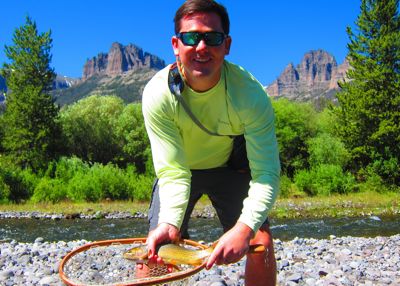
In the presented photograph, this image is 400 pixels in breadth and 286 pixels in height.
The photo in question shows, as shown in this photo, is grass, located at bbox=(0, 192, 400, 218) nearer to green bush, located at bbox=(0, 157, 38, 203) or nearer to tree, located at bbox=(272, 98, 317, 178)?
green bush, located at bbox=(0, 157, 38, 203)

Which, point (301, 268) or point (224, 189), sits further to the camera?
point (301, 268)

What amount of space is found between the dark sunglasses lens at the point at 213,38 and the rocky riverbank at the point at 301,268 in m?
4.16

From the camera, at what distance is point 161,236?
3.12 metres

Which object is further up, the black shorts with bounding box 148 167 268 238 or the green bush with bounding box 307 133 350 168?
the green bush with bounding box 307 133 350 168

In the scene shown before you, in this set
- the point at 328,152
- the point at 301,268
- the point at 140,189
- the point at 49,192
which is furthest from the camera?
the point at 328,152

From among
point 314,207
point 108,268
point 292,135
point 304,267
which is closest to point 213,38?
point 108,268

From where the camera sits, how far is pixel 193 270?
2.55 meters

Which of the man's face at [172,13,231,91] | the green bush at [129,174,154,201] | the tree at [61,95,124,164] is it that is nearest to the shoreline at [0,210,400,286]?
the man's face at [172,13,231,91]

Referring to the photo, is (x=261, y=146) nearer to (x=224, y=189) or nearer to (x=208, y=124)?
(x=208, y=124)

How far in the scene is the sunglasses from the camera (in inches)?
129

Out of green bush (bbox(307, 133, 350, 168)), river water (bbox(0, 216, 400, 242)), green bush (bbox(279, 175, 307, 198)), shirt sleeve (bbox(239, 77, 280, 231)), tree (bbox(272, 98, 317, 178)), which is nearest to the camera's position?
shirt sleeve (bbox(239, 77, 280, 231))

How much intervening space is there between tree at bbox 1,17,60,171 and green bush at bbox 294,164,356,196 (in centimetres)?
2317

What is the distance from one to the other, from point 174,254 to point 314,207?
84.4ft

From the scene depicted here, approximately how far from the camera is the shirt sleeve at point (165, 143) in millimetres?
3473
